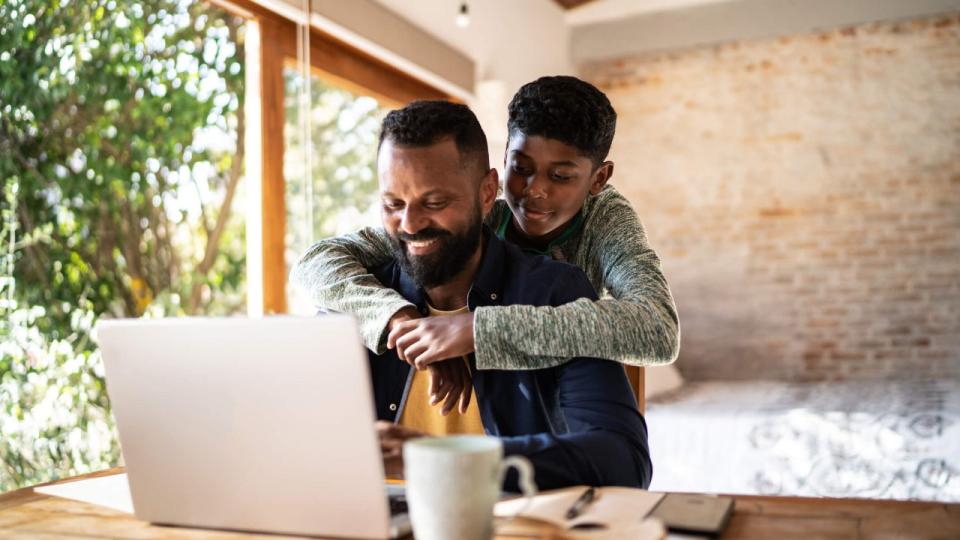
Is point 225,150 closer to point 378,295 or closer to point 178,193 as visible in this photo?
point 178,193

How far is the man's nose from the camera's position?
1.32 m

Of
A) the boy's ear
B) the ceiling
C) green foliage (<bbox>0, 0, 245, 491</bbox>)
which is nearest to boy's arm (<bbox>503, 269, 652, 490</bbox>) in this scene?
the boy's ear

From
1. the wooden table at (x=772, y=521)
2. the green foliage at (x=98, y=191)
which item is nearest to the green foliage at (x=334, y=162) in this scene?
the green foliage at (x=98, y=191)

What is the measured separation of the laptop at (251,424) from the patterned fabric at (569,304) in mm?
338

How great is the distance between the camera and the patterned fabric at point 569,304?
1144mm

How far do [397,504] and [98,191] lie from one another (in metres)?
2.18

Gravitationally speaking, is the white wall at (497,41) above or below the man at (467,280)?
above

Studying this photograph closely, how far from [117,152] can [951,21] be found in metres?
4.28

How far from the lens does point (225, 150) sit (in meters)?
3.35

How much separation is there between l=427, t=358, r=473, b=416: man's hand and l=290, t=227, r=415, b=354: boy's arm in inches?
3.6

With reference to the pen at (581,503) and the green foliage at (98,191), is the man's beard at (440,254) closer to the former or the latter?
the pen at (581,503)

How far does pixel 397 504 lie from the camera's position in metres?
0.91

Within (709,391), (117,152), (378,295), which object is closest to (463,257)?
(378,295)

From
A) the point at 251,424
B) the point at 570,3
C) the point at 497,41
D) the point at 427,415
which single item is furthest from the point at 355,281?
the point at 570,3
